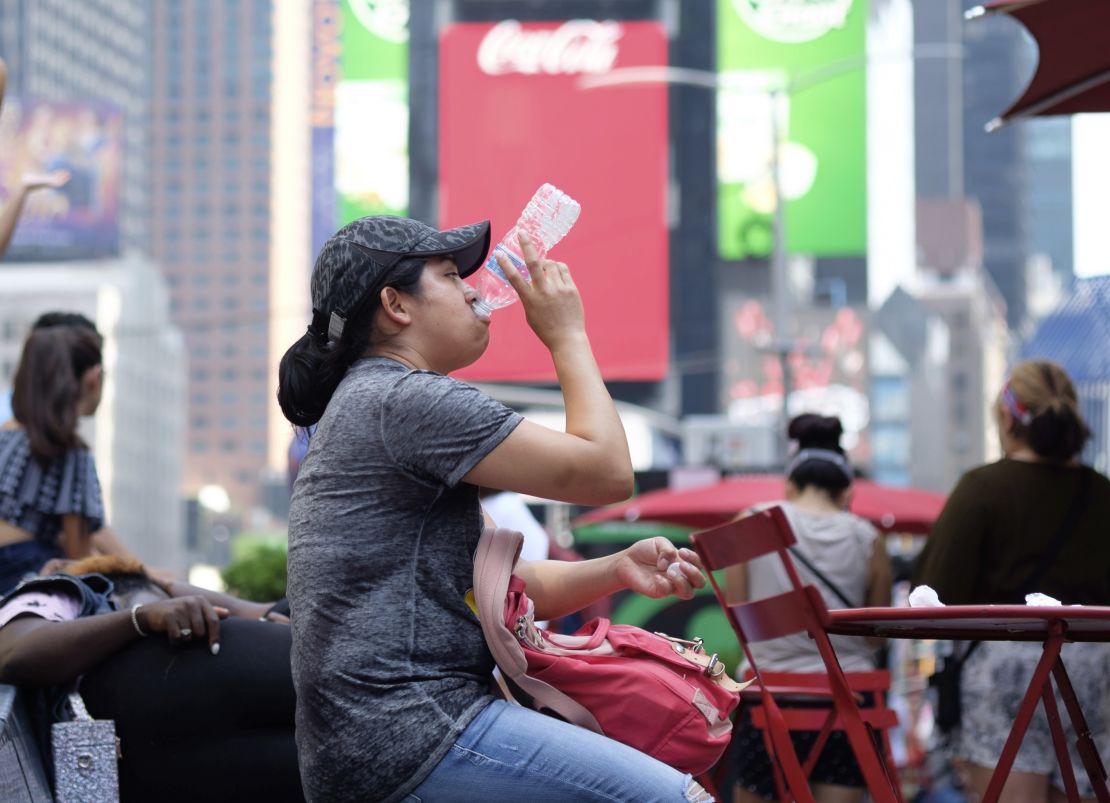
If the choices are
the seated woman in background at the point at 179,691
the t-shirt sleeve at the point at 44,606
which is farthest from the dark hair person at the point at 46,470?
the seated woman in background at the point at 179,691

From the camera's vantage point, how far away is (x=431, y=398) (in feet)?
9.71

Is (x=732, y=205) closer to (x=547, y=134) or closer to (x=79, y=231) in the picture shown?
(x=547, y=134)

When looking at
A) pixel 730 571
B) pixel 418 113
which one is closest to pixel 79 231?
pixel 418 113

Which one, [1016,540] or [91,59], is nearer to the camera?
[1016,540]

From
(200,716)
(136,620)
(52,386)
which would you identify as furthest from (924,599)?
(52,386)

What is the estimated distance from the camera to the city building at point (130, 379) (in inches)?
4774

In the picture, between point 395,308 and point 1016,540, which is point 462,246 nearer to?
point 395,308

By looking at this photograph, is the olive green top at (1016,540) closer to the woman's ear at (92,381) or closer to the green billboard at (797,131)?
the woman's ear at (92,381)

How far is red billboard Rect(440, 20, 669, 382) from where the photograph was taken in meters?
54.7

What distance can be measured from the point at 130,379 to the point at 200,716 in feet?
462

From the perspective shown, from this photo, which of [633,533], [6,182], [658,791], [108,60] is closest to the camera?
[658,791]

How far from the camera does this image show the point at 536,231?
3.27 metres

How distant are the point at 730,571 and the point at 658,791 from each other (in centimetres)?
338

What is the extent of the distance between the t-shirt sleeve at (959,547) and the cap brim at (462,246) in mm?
2453
